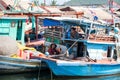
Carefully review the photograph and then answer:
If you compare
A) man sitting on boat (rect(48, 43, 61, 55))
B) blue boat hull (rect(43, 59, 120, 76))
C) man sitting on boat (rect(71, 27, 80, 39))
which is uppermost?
man sitting on boat (rect(71, 27, 80, 39))

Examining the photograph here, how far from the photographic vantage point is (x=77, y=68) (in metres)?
17.6

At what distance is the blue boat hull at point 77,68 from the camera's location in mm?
17125

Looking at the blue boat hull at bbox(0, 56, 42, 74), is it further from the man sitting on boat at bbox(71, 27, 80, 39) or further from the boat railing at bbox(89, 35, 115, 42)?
the boat railing at bbox(89, 35, 115, 42)

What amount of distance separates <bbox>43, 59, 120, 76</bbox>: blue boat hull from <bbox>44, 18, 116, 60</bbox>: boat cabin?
2.18 ft

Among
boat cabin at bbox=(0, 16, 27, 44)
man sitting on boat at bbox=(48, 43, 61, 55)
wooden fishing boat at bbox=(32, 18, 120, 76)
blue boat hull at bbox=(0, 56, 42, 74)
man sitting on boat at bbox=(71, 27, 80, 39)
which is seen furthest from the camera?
boat cabin at bbox=(0, 16, 27, 44)

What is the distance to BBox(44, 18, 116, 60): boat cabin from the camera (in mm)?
18328

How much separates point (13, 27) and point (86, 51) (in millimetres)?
5292

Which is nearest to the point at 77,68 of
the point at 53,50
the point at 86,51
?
the point at 86,51

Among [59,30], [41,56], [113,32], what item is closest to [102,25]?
[113,32]

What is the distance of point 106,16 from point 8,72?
28359 mm

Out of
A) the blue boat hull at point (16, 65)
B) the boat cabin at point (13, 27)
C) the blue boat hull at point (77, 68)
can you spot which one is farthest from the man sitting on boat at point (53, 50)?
the boat cabin at point (13, 27)

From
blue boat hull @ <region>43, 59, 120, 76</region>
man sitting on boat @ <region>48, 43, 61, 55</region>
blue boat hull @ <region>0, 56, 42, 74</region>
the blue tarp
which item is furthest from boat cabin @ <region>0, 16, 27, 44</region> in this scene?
blue boat hull @ <region>43, 59, 120, 76</region>

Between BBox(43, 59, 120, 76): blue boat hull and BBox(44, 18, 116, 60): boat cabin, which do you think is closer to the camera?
BBox(43, 59, 120, 76): blue boat hull

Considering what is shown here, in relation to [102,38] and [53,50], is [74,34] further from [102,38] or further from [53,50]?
[102,38]
